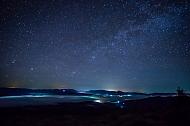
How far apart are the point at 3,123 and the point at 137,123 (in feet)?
32.4

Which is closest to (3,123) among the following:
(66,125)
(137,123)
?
(66,125)

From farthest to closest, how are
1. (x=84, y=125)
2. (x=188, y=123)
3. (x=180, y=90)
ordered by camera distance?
(x=180, y=90), (x=84, y=125), (x=188, y=123)

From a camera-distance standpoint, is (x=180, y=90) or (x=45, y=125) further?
(x=180, y=90)

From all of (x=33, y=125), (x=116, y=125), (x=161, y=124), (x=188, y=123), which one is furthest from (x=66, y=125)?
(x=188, y=123)

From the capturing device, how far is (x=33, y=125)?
673 inches

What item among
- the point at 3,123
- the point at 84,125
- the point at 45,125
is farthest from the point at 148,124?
the point at 3,123

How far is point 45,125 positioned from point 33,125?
878mm

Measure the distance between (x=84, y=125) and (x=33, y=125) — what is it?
12.1ft

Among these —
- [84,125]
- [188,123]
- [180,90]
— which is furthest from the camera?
[180,90]

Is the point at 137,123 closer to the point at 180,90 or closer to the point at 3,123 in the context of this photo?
the point at 3,123

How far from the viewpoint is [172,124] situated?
52.6 ft

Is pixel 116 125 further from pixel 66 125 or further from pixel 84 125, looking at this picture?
pixel 66 125

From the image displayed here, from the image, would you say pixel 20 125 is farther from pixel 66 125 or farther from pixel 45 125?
pixel 66 125

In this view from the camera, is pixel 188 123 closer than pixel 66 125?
Yes
